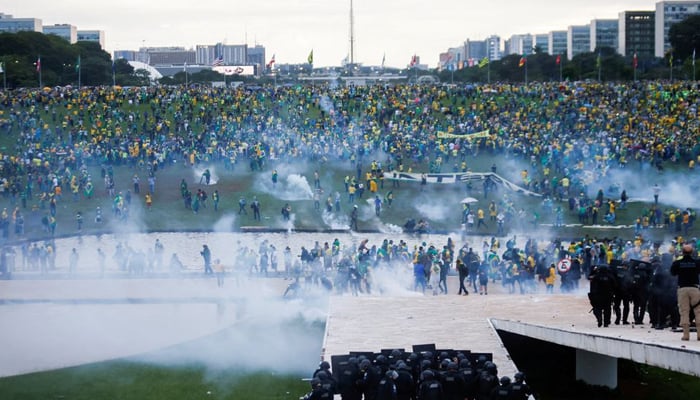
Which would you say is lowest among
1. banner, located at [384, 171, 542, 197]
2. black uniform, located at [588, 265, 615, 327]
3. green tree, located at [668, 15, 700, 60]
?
black uniform, located at [588, 265, 615, 327]

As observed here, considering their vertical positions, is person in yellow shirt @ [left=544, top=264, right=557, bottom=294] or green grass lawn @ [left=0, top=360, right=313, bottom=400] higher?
person in yellow shirt @ [left=544, top=264, right=557, bottom=294]

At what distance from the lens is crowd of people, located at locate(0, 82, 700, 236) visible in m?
47.7

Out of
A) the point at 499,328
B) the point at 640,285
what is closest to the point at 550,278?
the point at 499,328

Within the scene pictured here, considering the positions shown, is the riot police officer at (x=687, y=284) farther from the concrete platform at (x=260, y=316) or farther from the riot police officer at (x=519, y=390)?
the riot police officer at (x=519, y=390)

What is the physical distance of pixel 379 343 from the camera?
20141 millimetres

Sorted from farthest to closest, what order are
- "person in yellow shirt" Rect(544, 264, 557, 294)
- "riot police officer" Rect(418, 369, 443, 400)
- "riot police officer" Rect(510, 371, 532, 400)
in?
"person in yellow shirt" Rect(544, 264, 557, 294) < "riot police officer" Rect(510, 371, 532, 400) < "riot police officer" Rect(418, 369, 443, 400)

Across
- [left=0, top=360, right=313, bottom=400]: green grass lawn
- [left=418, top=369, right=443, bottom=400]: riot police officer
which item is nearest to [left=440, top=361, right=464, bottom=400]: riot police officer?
[left=418, top=369, right=443, bottom=400]: riot police officer

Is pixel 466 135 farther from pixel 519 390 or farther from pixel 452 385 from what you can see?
pixel 519 390

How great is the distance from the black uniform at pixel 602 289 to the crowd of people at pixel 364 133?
76.2ft

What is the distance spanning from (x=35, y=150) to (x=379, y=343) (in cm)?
3732

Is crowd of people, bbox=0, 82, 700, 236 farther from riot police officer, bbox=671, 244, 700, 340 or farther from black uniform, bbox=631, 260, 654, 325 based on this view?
riot police officer, bbox=671, 244, 700, 340

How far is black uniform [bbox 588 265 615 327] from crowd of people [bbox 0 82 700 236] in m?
23.2

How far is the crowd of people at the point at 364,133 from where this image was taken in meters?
47.7

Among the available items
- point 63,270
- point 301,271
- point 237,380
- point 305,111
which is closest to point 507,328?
point 237,380
